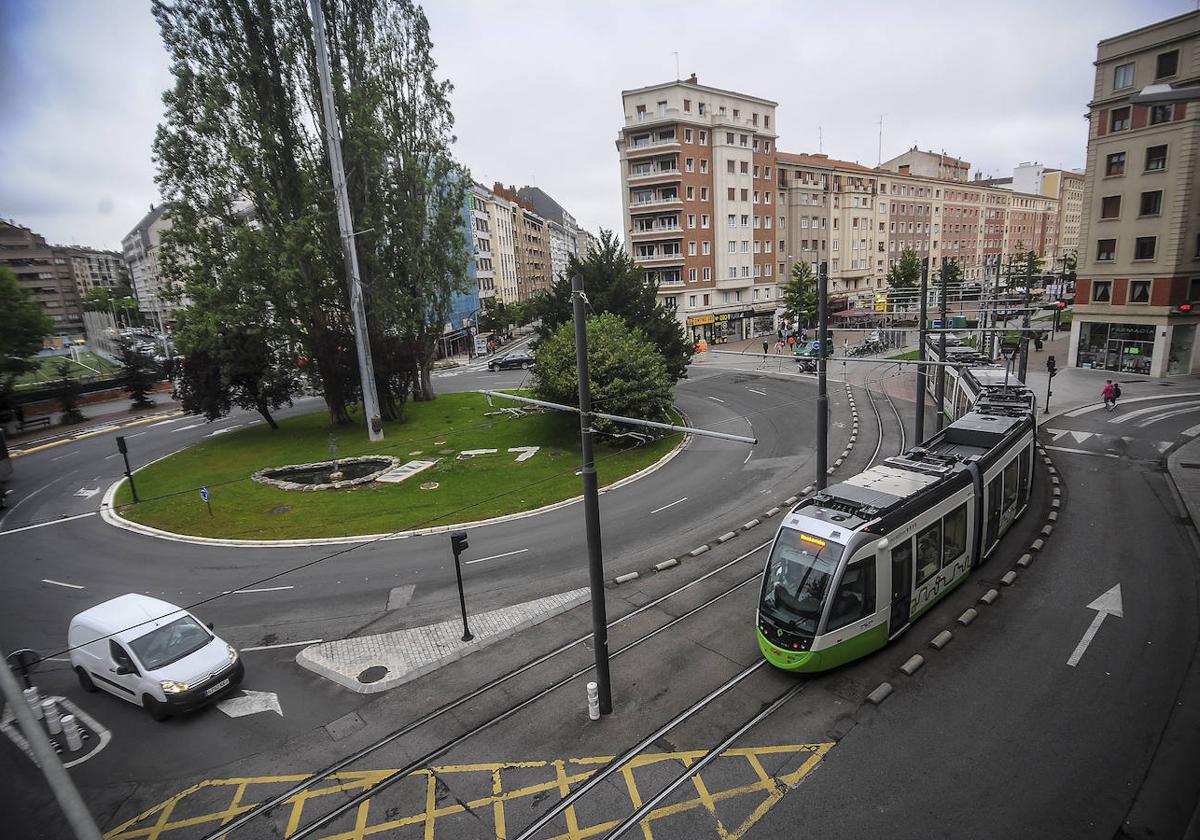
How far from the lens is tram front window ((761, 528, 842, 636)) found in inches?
391

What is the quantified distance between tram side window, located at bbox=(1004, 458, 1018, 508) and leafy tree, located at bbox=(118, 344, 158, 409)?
54092 mm

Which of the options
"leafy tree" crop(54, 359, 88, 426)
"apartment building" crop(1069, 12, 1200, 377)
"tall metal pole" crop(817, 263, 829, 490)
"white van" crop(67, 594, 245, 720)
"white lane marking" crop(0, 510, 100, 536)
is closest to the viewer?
"white van" crop(67, 594, 245, 720)

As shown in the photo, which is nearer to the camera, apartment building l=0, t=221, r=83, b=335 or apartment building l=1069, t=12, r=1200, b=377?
apartment building l=1069, t=12, r=1200, b=377

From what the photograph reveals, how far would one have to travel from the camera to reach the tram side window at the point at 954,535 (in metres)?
11.9

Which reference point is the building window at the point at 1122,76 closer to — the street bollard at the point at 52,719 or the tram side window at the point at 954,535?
the tram side window at the point at 954,535

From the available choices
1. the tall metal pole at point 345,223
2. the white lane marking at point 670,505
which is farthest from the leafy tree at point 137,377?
the white lane marking at point 670,505

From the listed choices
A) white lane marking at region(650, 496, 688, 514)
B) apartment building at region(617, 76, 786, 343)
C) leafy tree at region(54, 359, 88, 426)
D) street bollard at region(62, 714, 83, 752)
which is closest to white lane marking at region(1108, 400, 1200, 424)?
white lane marking at region(650, 496, 688, 514)

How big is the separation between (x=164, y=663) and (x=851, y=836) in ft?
39.1

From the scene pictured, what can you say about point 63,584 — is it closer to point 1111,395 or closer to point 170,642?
point 170,642

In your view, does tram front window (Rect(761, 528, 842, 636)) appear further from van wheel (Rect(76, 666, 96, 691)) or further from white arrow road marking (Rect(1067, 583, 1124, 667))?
van wheel (Rect(76, 666, 96, 691))

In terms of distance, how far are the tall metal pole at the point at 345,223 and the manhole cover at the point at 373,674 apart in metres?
20.4

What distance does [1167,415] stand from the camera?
1097 inches

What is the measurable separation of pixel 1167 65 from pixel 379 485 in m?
46.5

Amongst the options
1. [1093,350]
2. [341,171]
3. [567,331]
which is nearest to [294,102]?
[341,171]
